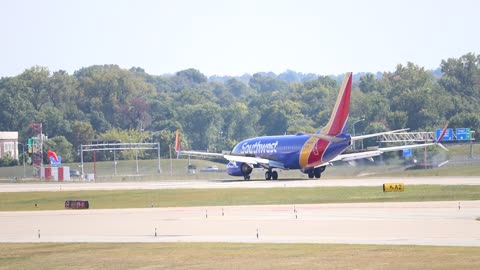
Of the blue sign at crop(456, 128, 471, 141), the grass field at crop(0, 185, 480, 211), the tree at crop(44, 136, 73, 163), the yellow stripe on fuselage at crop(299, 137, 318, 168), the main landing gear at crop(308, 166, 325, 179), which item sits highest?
the tree at crop(44, 136, 73, 163)

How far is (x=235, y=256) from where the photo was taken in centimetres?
4003

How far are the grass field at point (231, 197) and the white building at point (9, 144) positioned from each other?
100m

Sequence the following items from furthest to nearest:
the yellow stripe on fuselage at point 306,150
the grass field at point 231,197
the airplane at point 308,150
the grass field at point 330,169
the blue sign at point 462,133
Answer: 1. the blue sign at point 462,133
2. the grass field at point 330,169
3. the yellow stripe on fuselage at point 306,150
4. the airplane at point 308,150
5. the grass field at point 231,197

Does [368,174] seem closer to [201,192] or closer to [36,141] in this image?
[201,192]

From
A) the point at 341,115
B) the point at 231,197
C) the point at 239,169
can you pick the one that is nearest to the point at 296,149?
the point at 341,115

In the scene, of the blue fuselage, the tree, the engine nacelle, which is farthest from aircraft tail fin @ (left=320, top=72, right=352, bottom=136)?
the tree

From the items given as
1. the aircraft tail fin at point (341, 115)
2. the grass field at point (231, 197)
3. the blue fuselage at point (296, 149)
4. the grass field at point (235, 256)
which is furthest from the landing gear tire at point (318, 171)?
the grass field at point (235, 256)

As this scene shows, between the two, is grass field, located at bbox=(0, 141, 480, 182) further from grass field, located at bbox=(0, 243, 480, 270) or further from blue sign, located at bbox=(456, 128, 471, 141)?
grass field, located at bbox=(0, 243, 480, 270)

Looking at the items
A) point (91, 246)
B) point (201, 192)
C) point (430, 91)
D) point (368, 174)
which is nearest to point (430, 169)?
point (368, 174)

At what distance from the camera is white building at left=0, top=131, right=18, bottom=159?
615ft

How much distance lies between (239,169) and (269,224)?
5472cm

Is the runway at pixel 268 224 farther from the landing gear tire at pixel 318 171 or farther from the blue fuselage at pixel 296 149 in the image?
the landing gear tire at pixel 318 171

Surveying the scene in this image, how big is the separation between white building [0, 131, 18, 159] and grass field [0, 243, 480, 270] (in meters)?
146

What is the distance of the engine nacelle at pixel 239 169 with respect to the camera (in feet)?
349
